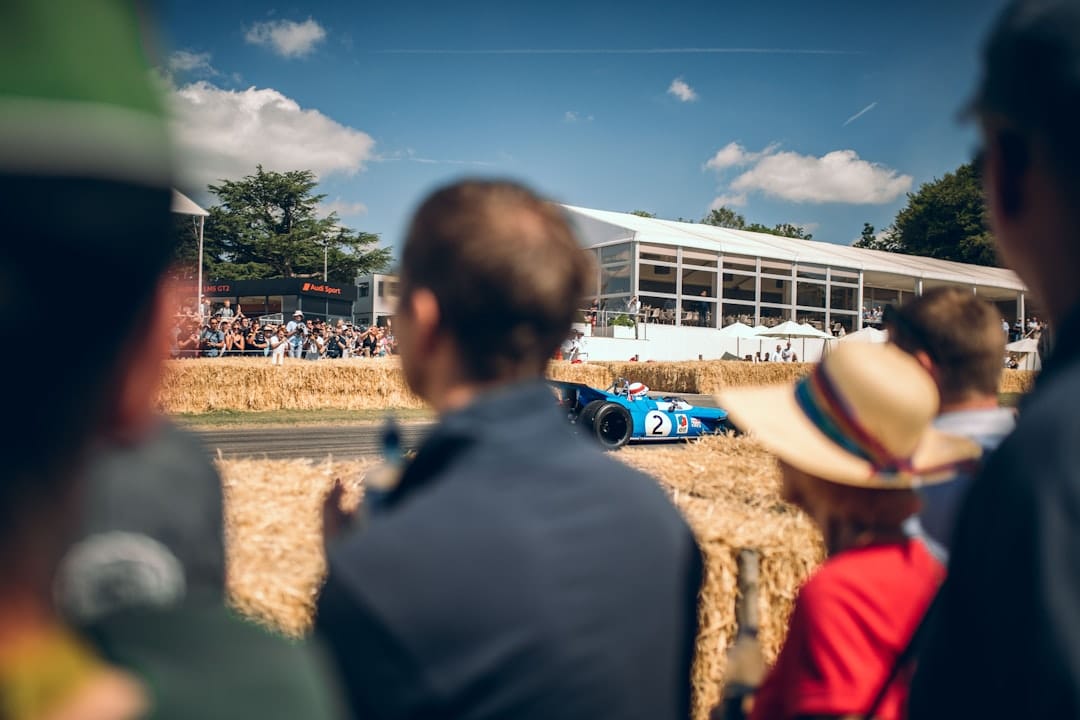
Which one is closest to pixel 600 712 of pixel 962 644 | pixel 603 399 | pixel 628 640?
pixel 628 640

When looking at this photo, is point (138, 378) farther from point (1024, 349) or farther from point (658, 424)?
point (1024, 349)

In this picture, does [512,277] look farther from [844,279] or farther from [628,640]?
[844,279]

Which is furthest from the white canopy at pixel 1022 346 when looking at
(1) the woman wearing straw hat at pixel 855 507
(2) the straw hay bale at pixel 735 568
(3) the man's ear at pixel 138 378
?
(3) the man's ear at pixel 138 378

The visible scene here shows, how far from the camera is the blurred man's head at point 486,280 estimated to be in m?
1.31

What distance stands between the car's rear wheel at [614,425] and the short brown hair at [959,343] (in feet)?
30.2

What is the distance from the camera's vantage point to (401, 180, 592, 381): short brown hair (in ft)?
4.29

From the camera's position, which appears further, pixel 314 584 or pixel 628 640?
pixel 314 584

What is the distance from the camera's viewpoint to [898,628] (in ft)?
5.60

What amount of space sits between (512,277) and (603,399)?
36.1 feet

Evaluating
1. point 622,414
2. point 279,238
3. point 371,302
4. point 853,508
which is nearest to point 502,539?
point 853,508

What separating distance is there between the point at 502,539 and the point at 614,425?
1125 cm

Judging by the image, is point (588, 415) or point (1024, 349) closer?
point (588, 415)

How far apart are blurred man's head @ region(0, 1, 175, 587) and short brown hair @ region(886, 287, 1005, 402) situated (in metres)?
2.73

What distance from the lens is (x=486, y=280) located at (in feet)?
4.28
